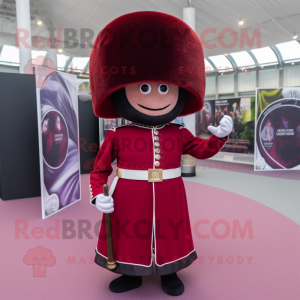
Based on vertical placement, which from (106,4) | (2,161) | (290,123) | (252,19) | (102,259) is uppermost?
(106,4)

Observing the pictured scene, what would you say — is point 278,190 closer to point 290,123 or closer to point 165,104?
point 290,123

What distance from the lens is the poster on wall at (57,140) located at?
279 centimetres

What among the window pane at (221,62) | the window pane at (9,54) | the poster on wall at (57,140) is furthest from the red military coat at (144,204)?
the window pane at (9,54)

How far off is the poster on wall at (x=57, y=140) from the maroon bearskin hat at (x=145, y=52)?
5.01ft

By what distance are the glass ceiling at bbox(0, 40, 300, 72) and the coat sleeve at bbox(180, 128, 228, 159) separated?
31.0 ft

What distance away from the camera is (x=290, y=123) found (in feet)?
17.3

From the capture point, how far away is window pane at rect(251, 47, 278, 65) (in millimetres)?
10594

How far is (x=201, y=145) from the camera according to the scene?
162cm

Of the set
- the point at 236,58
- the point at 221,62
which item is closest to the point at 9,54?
the point at 221,62

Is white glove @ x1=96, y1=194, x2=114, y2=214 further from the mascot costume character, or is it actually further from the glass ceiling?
the glass ceiling

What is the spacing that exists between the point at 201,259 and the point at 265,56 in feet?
34.8

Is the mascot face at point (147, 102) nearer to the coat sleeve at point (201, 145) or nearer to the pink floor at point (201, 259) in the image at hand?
the coat sleeve at point (201, 145)

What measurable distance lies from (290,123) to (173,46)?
4586 millimetres

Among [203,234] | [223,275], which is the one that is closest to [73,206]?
[203,234]
